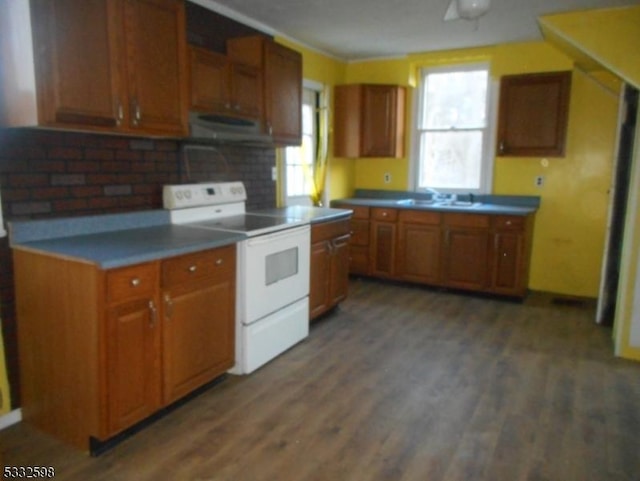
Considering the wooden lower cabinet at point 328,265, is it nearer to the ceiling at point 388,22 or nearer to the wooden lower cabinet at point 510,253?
the wooden lower cabinet at point 510,253

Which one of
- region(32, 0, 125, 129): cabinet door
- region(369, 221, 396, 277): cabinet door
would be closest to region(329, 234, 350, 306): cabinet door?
region(369, 221, 396, 277): cabinet door

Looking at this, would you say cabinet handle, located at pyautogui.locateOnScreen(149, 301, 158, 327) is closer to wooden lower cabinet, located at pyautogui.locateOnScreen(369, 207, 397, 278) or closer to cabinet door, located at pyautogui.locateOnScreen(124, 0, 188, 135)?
cabinet door, located at pyautogui.locateOnScreen(124, 0, 188, 135)

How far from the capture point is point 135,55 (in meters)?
2.36

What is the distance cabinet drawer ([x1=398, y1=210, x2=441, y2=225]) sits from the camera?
15.0ft

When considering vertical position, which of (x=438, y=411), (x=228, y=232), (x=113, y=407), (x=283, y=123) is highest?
(x=283, y=123)

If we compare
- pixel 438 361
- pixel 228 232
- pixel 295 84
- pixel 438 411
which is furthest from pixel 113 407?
pixel 295 84

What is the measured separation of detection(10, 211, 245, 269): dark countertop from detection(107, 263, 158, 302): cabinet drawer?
0.04 meters

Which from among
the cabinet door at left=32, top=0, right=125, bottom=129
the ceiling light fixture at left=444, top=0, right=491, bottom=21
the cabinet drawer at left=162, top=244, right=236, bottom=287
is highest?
the ceiling light fixture at left=444, top=0, right=491, bottom=21

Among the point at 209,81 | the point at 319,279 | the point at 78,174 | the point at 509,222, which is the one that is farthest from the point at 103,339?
the point at 509,222

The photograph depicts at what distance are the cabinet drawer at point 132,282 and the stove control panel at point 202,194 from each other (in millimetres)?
915

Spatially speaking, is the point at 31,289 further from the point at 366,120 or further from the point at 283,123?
the point at 366,120

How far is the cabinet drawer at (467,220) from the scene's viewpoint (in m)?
4.34

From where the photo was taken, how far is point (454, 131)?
16.3 feet

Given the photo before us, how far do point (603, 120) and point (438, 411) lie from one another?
3.26 metres
